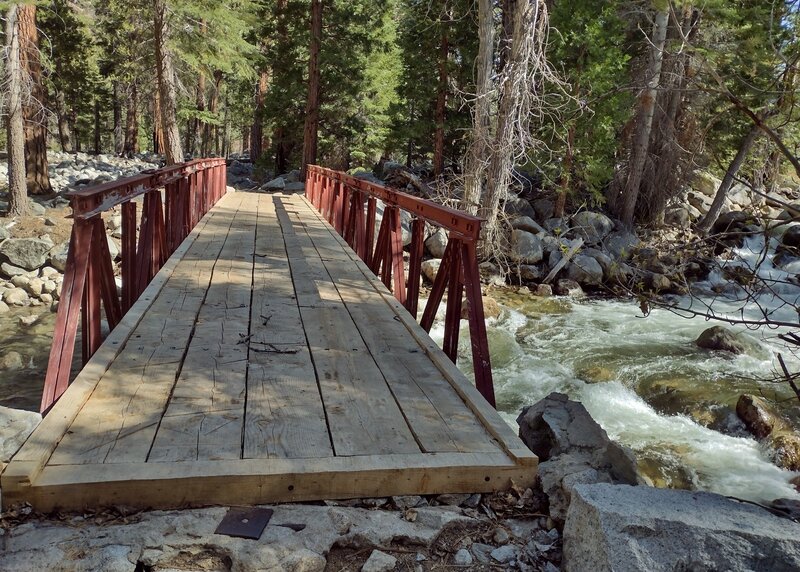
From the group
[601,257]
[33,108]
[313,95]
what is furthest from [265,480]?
[313,95]

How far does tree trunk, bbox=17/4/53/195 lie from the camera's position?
13930 millimetres

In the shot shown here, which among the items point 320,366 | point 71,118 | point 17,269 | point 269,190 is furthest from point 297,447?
point 71,118

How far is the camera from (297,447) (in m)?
2.79

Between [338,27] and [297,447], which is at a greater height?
[338,27]

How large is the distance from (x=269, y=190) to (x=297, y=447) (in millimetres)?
17915

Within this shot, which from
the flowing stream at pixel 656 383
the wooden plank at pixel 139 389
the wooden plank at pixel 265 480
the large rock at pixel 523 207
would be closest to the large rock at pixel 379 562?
the wooden plank at pixel 265 480

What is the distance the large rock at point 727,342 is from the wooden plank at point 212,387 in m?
7.51

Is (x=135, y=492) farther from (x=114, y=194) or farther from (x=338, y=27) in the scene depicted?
(x=338, y=27)

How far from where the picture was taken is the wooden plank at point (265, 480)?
7.89 feet

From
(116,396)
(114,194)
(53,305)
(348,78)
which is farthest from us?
(348,78)

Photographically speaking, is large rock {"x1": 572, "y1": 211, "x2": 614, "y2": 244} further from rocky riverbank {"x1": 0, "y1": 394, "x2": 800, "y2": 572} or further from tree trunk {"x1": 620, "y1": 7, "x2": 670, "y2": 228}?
rocky riverbank {"x1": 0, "y1": 394, "x2": 800, "y2": 572}

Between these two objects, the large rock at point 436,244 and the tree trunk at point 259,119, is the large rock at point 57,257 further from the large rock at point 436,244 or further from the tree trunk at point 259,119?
the tree trunk at point 259,119

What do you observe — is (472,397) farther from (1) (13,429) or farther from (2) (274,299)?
(2) (274,299)

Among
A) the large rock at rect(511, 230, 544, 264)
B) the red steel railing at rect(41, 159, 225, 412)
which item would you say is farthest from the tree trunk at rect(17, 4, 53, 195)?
the large rock at rect(511, 230, 544, 264)
